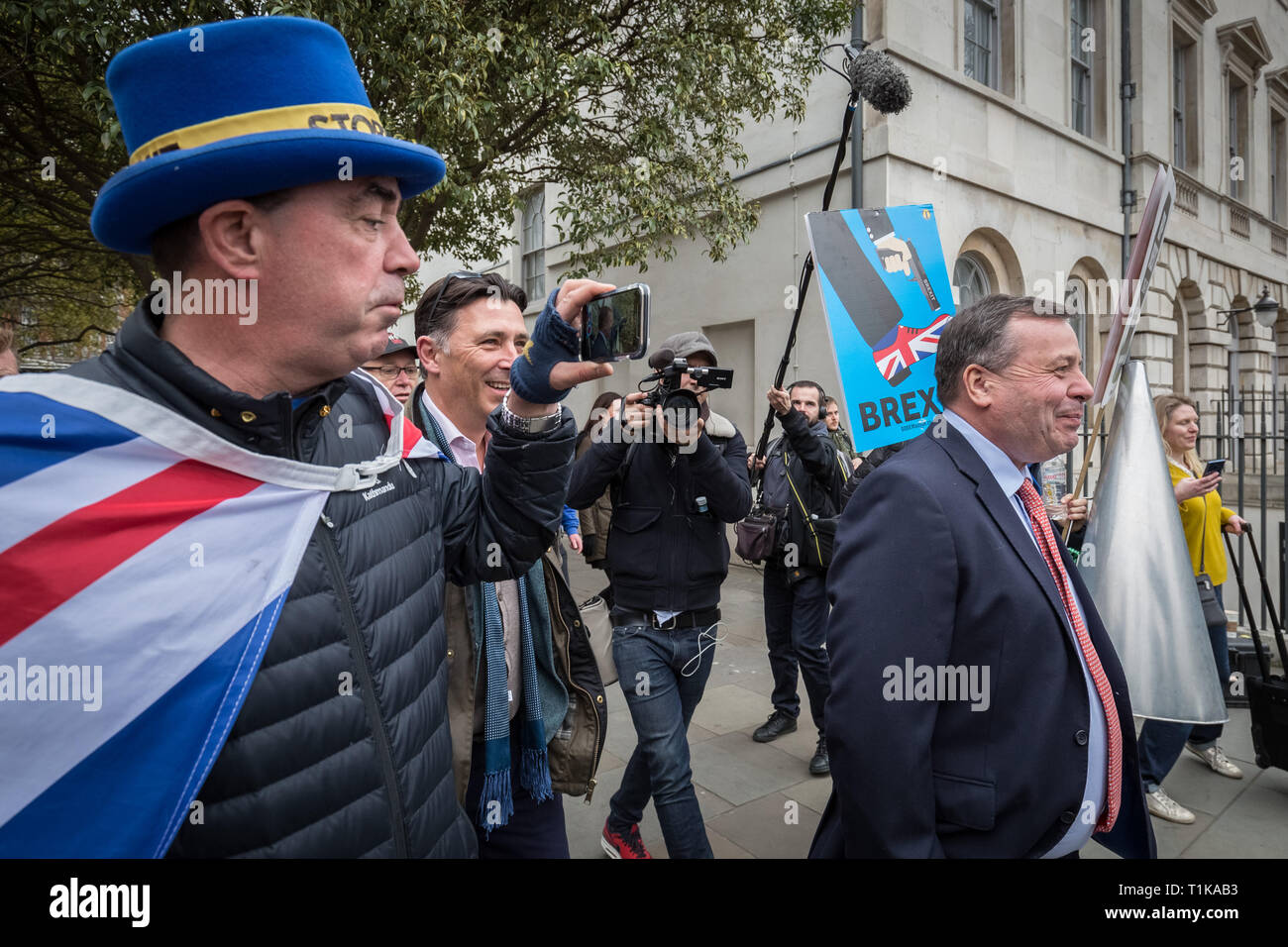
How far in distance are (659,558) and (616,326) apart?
1786 mm

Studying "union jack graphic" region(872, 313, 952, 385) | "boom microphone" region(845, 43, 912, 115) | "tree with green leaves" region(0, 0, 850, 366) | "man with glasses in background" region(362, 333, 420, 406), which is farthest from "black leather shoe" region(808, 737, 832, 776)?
"tree with green leaves" region(0, 0, 850, 366)

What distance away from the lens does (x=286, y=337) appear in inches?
46.3

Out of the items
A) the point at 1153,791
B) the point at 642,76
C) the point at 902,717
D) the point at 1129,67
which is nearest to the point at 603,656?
the point at 902,717

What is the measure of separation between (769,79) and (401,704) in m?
8.82

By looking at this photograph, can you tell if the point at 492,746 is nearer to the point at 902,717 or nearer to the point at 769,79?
the point at 902,717

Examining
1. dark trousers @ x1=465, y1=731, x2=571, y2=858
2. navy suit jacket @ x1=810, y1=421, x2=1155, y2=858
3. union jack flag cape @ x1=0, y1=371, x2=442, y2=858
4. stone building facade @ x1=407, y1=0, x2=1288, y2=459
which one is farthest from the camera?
stone building facade @ x1=407, y1=0, x2=1288, y2=459

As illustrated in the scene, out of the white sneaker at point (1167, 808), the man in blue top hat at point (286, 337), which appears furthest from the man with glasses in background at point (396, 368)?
the white sneaker at point (1167, 808)

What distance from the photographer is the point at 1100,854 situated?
3.29 metres

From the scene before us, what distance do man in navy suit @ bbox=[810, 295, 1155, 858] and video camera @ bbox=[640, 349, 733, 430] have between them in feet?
3.83

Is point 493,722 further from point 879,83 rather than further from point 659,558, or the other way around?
point 879,83

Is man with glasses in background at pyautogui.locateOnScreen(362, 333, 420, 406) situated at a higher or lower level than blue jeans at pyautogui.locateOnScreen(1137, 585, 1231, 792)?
higher

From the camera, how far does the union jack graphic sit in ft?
10.7

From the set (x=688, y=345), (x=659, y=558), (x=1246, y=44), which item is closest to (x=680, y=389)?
(x=688, y=345)

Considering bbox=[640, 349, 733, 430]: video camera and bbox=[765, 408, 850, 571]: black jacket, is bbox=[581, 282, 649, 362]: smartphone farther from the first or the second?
bbox=[765, 408, 850, 571]: black jacket
